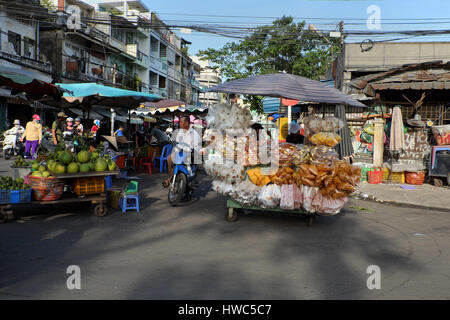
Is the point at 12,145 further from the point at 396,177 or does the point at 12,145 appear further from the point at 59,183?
→ the point at 396,177

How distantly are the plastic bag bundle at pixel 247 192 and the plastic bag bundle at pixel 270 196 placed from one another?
111 millimetres

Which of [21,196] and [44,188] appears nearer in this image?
[21,196]

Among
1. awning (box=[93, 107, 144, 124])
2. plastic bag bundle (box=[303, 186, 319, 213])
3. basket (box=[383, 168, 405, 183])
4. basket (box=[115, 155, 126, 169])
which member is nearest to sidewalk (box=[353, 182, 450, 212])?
basket (box=[383, 168, 405, 183])

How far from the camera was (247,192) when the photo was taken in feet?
20.7

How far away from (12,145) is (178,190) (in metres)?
12.9

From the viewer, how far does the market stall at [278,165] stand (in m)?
6.04

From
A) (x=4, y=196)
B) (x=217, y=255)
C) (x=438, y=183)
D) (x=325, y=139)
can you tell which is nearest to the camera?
(x=217, y=255)

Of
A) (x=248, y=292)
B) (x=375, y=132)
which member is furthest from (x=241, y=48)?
(x=248, y=292)

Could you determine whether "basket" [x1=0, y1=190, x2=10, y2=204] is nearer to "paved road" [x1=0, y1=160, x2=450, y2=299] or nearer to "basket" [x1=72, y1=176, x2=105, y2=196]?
"paved road" [x1=0, y1=160, x2=450, y2=299]

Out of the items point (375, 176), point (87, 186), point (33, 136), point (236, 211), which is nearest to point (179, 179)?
point (236, 211)

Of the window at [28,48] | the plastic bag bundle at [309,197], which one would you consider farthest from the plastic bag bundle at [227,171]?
the window at [28,48]

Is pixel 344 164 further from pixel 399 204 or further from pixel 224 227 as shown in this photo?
pixel 399 204

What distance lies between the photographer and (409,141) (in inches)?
505

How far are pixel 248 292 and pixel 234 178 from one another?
301 cm
